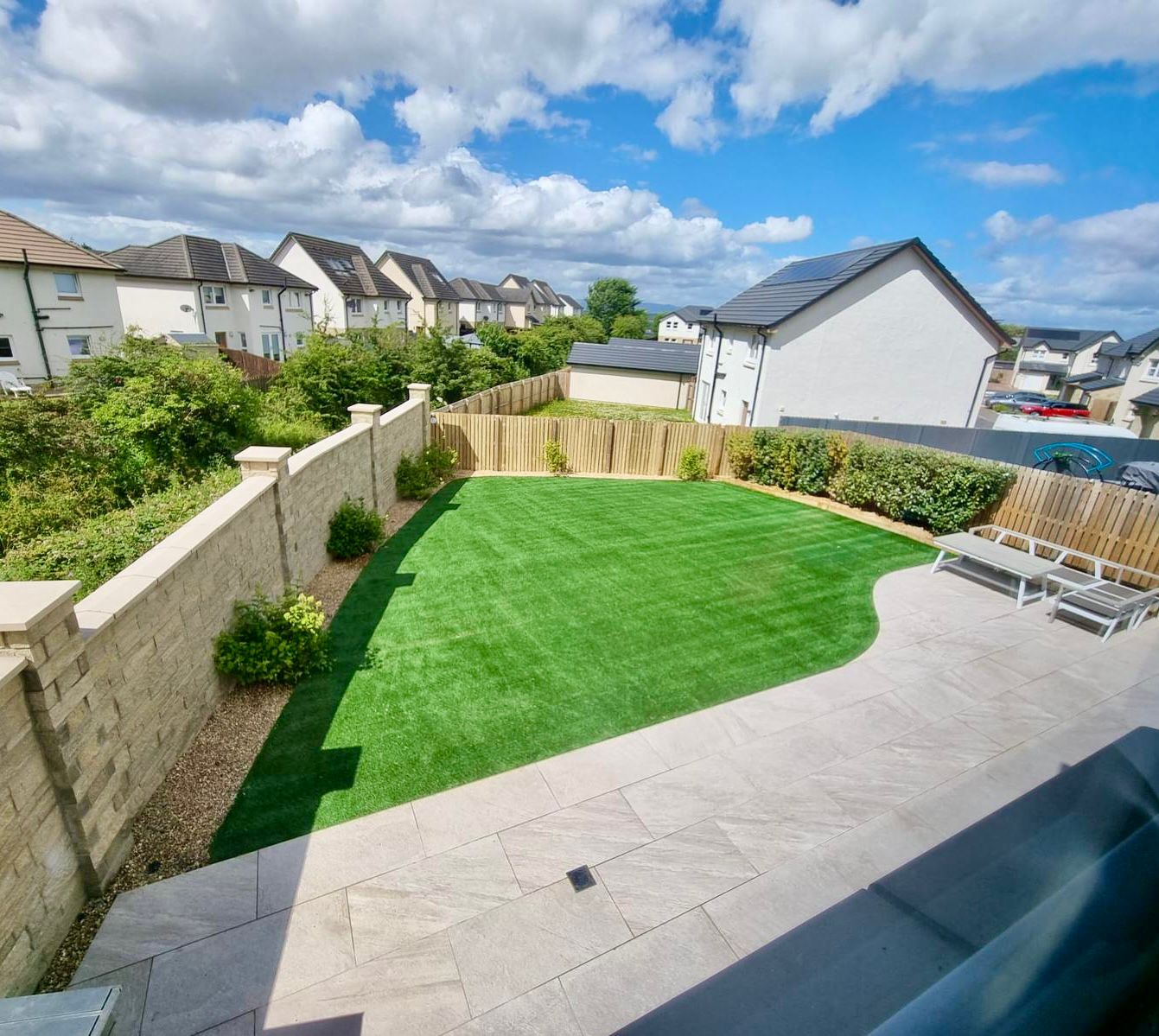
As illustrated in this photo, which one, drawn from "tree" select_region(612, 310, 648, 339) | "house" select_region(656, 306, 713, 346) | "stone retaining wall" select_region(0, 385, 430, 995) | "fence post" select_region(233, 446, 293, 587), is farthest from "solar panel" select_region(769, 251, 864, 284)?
"house" select_region(656, 306, 713, 346)

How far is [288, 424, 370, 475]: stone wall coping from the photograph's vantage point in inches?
301

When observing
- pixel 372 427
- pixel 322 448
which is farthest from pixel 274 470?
pixel 372 427

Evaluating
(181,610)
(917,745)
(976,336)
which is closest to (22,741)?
(181,610)

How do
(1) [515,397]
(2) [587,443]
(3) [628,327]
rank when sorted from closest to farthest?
(2) [587,443]
(1) [515,397]
(3) [628,327]

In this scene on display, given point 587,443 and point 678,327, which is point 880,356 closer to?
point 587,443

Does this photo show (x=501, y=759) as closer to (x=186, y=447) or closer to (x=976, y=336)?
(x=186, y=447)

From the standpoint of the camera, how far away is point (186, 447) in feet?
31.1

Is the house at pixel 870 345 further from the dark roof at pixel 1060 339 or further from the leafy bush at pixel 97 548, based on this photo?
the dark roof at pixel 1060 339

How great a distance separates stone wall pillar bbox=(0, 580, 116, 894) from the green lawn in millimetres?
23810

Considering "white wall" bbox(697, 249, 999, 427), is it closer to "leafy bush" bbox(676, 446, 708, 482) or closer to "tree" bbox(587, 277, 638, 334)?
"leafy bush" bbox(676, 446, 708, 482)

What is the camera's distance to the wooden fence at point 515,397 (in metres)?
19.2

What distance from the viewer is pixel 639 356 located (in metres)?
A: 33.3

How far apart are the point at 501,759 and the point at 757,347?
17766mm

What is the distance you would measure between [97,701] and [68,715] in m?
0.30
